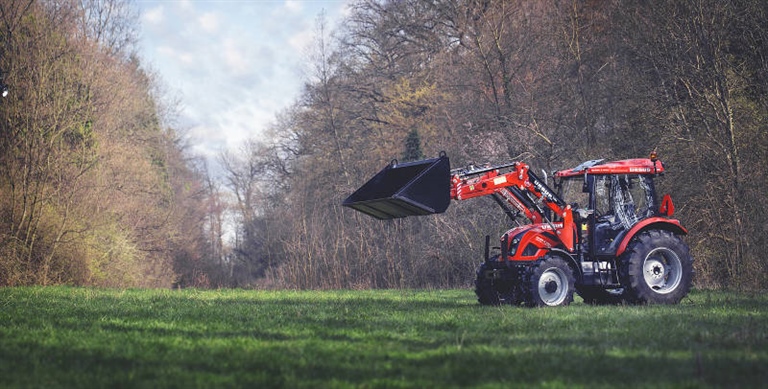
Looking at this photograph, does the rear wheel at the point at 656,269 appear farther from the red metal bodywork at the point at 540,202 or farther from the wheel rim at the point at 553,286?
the wheel rim at the point at 553,286

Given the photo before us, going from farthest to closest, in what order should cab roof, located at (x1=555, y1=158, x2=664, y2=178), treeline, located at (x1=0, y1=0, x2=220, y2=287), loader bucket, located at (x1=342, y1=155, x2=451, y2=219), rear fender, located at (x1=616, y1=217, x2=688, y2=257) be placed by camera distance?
treeline, located at (x1=0, y1=0, x2=220, y2=287)
cab roof, located at (x1=555, y1=158, x2=664, y2=178)
rear fender, located at (x1=616, y1=217, x2=688, y2=257)
loader bucket, located at (x1=342, y1=155, x2=451, y2=219)

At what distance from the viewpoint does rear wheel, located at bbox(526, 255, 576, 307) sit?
12680mm

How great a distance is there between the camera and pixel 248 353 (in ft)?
23.9

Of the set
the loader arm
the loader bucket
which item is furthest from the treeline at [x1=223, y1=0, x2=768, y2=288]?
the loader bucket

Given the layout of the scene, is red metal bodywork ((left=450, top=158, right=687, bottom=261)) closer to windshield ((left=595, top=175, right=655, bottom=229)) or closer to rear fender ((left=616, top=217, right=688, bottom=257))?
rear fender ((left=616, top=217, right=688, bottom=257))

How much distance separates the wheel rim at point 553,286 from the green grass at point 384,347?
1.00 meters

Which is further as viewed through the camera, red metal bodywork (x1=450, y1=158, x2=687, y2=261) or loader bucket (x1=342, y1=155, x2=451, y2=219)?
red metal bodywork (x1=450, y1=158, x2=687, y2=261)

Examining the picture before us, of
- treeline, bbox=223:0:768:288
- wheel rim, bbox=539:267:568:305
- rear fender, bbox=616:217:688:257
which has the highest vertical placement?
treeline, bbox=223:0:768:288

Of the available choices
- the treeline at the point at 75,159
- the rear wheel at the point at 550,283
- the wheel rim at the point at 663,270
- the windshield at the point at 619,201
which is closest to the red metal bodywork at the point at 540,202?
the windshield at the point at 619,201

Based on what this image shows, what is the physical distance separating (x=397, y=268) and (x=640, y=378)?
21348 mm

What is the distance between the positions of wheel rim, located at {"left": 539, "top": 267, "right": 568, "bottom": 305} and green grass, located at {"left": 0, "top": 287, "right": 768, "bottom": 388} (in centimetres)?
100

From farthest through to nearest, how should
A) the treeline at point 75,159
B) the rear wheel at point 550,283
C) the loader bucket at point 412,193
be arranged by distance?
the treeline at point 75,159 → the rear wheel at point 550,283 → the loader bucket at point 412,193

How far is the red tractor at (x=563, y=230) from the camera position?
12.7 m

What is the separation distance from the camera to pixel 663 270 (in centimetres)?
1377
